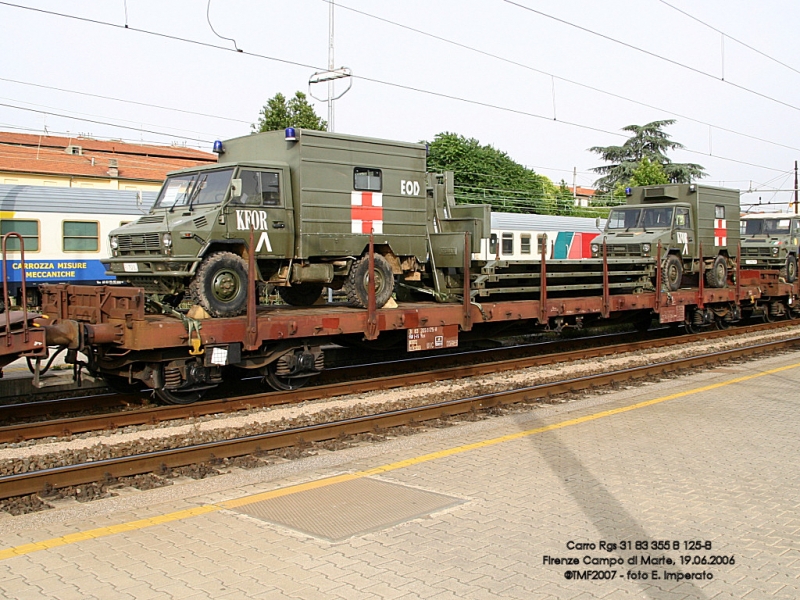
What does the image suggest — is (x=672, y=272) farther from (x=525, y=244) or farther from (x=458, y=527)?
(x=458, y=527)

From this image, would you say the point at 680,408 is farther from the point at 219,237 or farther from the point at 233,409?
the point at 219,237

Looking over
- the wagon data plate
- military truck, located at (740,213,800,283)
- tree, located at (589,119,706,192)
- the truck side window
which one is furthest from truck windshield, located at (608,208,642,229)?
tree, located at (589,119,706,192)

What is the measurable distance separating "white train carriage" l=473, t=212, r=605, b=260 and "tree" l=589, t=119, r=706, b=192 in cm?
2035

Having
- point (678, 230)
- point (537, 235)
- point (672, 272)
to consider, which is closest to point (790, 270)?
point (678, 230)

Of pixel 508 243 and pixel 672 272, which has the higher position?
pixel 508 243

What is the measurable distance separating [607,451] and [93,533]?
4.63 meters

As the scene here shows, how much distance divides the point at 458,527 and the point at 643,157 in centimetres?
5181

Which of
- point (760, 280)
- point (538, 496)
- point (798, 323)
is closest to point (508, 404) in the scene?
point (538, 496)

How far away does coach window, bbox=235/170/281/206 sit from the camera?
1002 centimetres

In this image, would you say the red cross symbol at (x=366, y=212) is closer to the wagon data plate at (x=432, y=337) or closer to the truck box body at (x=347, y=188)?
the truck box body at (x=347, y=188)

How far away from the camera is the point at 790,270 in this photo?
898 inches

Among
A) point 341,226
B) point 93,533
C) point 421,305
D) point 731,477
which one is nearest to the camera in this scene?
point 93,533

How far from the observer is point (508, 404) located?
32.0 ft

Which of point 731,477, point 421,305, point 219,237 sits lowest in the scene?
point 731,477
